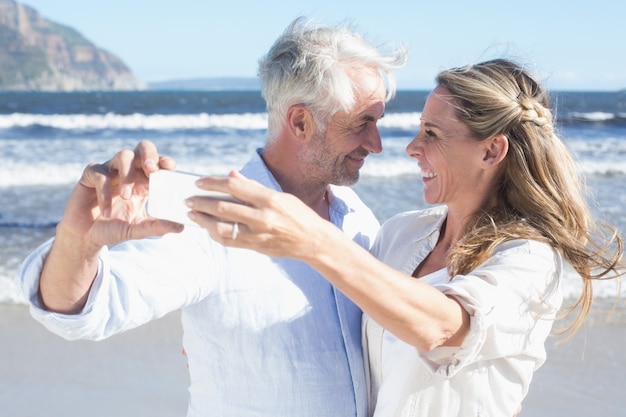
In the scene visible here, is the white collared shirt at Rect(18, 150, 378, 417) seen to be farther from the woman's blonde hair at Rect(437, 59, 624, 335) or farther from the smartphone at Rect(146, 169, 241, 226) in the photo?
the smartphone at Rect(146, 169, 241, 226)

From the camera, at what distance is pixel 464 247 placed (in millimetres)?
1962

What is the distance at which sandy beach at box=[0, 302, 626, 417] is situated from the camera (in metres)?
3.99

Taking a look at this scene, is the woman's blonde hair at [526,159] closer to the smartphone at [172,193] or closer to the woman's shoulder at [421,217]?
the woman's shoulder at [421,217]

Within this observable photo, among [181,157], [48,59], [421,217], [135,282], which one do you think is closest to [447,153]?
[421,217]

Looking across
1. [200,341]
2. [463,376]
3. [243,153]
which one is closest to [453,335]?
[463,376]

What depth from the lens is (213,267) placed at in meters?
2.05

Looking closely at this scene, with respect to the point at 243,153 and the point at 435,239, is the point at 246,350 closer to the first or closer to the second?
the point at 435,239

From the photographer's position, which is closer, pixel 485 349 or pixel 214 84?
pixel 485 349

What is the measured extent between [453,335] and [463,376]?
33 centimetres

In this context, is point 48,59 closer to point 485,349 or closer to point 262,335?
point 262,335

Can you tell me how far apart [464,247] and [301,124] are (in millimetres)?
760

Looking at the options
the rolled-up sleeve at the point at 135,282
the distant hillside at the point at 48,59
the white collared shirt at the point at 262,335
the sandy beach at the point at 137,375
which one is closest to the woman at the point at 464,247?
the white collared shirt at the point at 262,335

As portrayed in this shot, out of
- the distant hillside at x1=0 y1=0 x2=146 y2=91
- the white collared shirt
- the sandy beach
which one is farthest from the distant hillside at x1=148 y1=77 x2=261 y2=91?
the white collared shirt

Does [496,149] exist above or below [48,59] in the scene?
above
